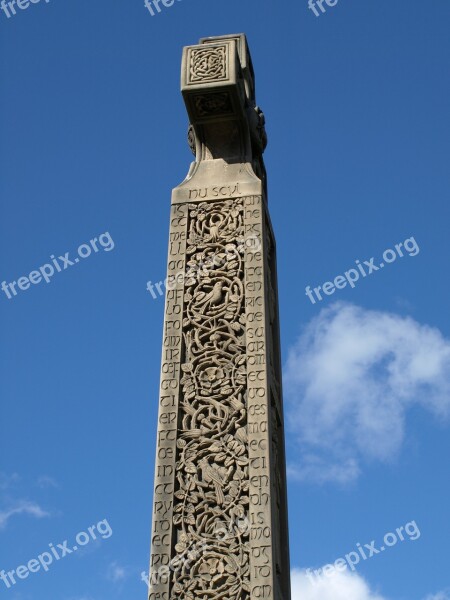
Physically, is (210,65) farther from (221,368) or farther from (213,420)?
(213,420)

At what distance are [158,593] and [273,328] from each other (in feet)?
8.88

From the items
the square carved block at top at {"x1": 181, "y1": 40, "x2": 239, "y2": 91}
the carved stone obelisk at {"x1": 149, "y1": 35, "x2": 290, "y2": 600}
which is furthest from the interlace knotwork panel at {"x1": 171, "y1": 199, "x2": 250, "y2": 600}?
the square carved block at top at {"x1": 181, "y1": 40, "x2": 239, "y2": 91}

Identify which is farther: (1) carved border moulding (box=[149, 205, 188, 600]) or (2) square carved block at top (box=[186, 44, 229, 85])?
(2) square carved block at top (box=[186, 44, 229, 85])

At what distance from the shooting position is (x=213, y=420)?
690 cm

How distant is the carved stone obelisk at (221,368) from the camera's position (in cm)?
629

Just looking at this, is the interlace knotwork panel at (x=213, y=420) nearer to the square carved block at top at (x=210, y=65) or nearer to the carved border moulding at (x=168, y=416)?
the carved border moulding at (x=168, y=416)

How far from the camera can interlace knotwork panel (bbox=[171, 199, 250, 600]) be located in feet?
20.5

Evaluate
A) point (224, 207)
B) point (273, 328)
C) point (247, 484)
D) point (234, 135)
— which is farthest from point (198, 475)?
point (234, 135)

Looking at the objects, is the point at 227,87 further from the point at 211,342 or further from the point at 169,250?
the point at 211,342

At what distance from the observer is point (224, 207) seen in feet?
26.6

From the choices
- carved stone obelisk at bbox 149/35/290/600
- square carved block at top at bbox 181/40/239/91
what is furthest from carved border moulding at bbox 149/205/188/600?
square carved block at top at bbox 181/40/239/91

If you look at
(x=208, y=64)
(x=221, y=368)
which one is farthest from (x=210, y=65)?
(x=221, y=368)

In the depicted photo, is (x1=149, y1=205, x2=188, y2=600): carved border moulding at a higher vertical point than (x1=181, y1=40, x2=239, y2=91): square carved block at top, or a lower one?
lower

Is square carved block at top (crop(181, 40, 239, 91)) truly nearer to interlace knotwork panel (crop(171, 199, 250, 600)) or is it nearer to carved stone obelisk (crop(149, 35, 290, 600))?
carved stone obelisk (crop(149, 35, 290, 600))
